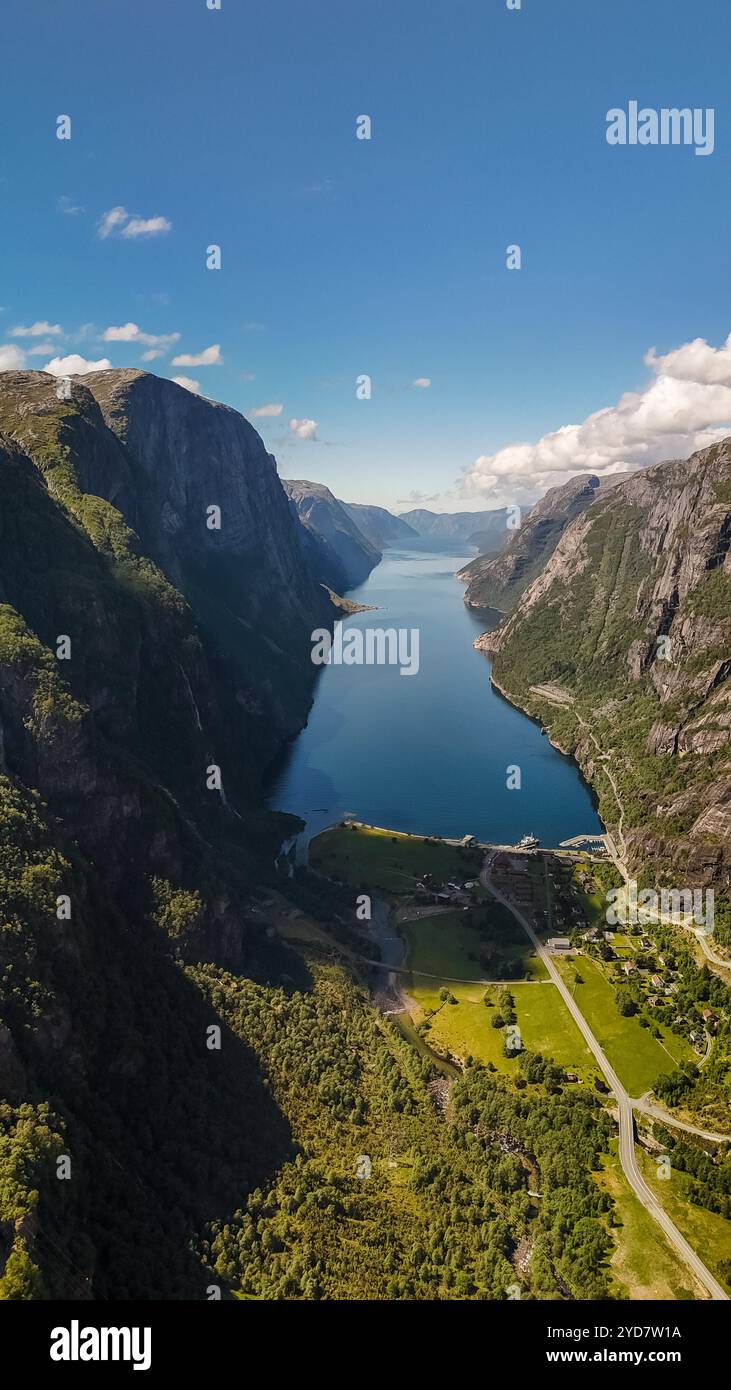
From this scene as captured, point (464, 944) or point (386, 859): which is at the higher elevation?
point (386, 859)

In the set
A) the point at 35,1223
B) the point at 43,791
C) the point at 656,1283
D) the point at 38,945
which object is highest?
the point at 43,791

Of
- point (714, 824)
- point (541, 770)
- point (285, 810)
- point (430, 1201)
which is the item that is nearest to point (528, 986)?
point (430, 1201)

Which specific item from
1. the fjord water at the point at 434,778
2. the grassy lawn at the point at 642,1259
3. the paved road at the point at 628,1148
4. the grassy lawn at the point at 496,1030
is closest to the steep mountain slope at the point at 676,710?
the fjord water at the point at 434,778

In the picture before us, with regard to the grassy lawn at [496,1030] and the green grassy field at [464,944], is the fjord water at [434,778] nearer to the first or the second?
the green grassy field at [464,944]

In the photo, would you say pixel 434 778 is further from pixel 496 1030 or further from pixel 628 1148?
pixel 628 1148

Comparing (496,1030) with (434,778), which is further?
(434,778)

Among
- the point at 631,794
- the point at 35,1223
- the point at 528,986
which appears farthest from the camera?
the point at 631,794

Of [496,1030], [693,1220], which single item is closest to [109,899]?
[496,1030]
